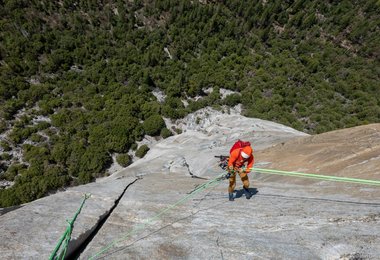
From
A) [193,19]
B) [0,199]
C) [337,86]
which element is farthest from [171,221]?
[193,19]

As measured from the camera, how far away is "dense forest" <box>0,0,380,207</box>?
31688mm

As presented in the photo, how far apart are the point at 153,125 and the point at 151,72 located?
1385 centimetres

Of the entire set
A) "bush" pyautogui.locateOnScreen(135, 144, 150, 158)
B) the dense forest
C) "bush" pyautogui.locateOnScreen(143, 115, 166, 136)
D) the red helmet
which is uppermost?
the dense forest

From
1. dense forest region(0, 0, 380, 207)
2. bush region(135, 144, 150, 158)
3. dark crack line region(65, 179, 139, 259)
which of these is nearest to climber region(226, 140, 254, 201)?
dark crack line region(65, 179, 139, 259)

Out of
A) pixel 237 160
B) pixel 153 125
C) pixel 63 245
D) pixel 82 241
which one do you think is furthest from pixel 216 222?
pixel 153 125

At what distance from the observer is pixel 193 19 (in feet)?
187

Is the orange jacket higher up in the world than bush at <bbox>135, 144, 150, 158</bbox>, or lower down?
lower down

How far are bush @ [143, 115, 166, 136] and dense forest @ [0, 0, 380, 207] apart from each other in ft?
0.66

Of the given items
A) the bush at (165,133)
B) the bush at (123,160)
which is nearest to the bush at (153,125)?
the bush at (165,133)

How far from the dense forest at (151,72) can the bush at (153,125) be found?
0.66 feet

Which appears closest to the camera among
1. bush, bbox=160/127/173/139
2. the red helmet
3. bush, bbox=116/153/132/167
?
the red helmet

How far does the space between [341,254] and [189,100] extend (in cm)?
3891

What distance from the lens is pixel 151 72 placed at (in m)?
45.5

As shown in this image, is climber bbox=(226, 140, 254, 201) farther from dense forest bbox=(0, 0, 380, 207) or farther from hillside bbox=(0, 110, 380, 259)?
dense forest bbox=(0, 0, 380, 207)
